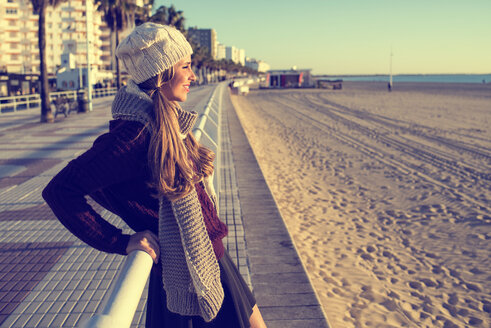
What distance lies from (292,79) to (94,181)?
63.7 m

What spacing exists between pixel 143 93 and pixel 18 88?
32.3 metres

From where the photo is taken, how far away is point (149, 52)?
147cm

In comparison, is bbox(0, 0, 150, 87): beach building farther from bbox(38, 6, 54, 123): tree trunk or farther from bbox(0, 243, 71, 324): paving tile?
bbox(0, 243, 71, 324): paving tile

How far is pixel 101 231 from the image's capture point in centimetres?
138

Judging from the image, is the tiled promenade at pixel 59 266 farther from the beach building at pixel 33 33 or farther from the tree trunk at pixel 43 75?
the beach building at pixel 33 33

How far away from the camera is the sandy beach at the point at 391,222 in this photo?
4391 mm

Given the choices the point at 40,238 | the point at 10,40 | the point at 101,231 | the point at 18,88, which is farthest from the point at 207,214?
the point at 10,40

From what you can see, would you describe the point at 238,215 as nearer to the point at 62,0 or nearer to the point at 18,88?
the point at 62,0

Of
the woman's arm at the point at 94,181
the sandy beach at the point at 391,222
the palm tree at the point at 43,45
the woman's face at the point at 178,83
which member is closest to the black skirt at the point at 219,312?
the woman's arm at the point at 94,181

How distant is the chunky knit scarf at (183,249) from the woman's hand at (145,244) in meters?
0.02

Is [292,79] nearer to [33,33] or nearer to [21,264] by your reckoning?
[33,33]

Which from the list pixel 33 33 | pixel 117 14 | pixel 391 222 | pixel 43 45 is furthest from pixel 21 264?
pixel 33 33

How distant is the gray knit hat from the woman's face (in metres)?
0.04

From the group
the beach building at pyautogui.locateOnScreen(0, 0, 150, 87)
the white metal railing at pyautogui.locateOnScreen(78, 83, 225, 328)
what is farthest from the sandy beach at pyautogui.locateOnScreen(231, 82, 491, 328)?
the beach building at pyautogui.locateOnScreen(0, 0, 150, 87)
